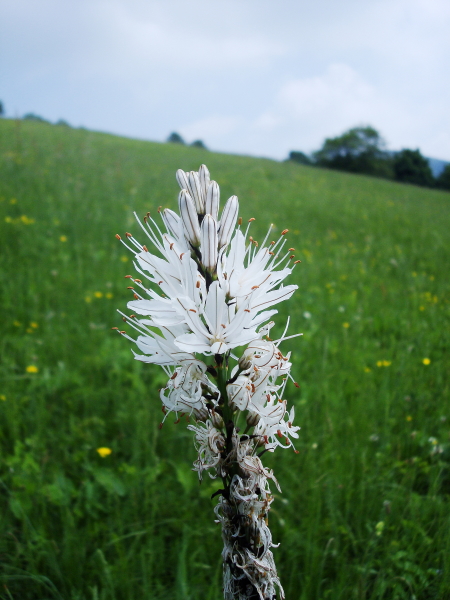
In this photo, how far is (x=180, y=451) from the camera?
263cm

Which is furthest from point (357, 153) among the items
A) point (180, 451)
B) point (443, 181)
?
point (180, 451)

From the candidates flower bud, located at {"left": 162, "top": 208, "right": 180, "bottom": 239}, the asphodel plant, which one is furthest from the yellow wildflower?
flower bud, located at {"left": 162, "top": 208, "right": 180, "bottom": 239}

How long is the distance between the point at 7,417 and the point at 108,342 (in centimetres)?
113

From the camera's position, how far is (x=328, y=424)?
2.74 meters

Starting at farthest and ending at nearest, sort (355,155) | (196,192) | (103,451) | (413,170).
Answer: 1. (355,155)
2. (413,170)
3. (103,451)
4. (196,192)

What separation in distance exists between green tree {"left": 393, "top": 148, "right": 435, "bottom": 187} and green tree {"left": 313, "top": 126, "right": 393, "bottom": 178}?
2451 cm

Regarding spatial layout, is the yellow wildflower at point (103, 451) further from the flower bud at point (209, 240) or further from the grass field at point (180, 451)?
the flower bud at point (209, 240)

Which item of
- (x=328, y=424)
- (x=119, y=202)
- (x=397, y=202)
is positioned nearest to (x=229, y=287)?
(x=328, y=424)

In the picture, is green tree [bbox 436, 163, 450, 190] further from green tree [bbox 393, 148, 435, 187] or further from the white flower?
the white flower

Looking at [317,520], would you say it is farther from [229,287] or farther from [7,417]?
[7,417]

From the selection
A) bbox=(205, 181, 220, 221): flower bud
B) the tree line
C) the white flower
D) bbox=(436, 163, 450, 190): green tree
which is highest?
the tree line

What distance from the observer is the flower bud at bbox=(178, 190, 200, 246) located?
1.20 metres

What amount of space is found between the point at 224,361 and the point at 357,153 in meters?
60.5

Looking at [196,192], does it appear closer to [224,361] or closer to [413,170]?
[224,361]
